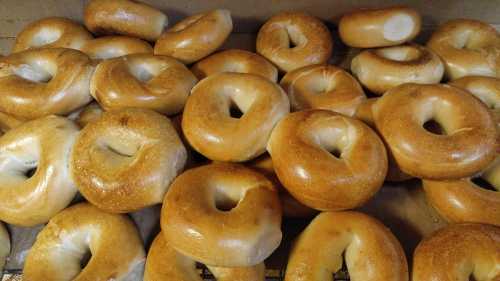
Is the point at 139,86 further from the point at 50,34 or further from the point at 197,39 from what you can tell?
the point at 50,34

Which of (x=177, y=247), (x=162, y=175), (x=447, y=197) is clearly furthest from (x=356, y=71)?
(x=177, y=247)

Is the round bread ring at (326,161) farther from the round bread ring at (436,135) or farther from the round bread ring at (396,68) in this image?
the round bread ring at (396,68)

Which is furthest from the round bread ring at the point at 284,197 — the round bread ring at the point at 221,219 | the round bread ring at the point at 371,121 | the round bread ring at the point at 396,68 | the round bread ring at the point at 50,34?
the round bread ring at the point at 50,34

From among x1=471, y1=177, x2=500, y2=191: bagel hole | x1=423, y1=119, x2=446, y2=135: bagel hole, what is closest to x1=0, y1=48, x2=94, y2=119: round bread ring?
x1=423, y1=119, x2=446, y2=135: bagel hole

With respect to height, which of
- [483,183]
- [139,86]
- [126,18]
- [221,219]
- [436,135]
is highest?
[126,18]

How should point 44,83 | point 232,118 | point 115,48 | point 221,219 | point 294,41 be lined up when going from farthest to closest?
point 294,41
point 115,48
point 44,83
point 232,118
point 221,219

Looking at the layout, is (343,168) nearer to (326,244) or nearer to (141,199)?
(326,244)

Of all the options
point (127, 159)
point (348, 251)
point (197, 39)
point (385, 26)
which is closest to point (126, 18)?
point (197, 39)
